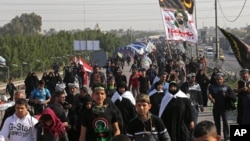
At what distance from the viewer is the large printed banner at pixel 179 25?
67.9 feet

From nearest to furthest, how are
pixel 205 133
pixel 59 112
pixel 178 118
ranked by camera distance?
pixel 205 133, pixel 59 112, pixel 178 118

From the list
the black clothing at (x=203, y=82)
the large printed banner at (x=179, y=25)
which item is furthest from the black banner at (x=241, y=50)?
the large printed banner at (x=179, y=25)

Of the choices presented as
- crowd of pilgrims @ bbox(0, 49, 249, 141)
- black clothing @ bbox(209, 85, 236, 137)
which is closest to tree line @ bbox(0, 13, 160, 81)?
black clothing @ bbox(209, 85, 236, 137)

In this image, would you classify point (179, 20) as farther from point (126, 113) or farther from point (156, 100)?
point (126, 113)

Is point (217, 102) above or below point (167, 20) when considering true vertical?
below

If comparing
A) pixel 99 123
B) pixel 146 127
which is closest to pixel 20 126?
pixel 99 123

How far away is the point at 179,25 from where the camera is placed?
68.6ft

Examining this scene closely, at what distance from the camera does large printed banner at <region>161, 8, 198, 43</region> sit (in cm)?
2070

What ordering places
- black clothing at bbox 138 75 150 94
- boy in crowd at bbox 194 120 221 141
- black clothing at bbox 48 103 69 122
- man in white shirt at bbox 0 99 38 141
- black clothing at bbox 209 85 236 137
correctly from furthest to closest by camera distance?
black clothing at bbox 138 75 150 94 → black clothing at bbox 209 85 236 137 → black clothing at bbox 48 103 69 122 → man in white shirt at bbox 0 99 38 141 → boy in crowd at bbox 194 120 221 141

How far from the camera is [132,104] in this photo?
34.8 ft

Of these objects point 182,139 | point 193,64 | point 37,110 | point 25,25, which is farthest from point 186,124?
point 25,25

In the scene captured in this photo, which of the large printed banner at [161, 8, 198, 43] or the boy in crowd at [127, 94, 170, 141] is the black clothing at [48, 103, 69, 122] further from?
the large printed banner at [161, 8, 198, 43]

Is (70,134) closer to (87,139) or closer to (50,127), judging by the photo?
(50,127)

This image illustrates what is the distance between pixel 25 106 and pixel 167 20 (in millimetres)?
13846
